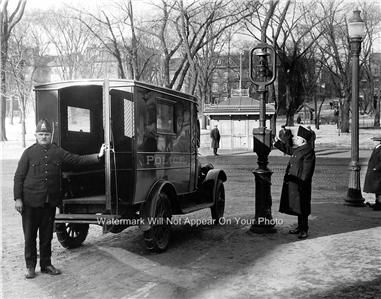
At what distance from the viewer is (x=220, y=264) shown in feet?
22.4

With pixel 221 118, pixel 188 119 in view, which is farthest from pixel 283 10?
pixel 188 119

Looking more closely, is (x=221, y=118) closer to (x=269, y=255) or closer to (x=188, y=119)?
(x=188, y=119)

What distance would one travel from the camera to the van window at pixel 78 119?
8.22m

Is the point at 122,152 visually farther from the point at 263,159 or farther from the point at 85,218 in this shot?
the point at 263,159

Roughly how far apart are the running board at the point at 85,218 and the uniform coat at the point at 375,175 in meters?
6.88

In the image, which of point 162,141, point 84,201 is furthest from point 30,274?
point 162,141

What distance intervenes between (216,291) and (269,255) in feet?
6.19

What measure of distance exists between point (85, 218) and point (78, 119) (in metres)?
2.13

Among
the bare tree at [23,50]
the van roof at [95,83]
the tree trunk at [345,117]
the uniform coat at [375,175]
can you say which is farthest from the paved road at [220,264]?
the tree trunk at [345,117]

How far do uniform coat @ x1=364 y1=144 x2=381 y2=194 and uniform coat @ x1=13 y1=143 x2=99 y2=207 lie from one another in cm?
779

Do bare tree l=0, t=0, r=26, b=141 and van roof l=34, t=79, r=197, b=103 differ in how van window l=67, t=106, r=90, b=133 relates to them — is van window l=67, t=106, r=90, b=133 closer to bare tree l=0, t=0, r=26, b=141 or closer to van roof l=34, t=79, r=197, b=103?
van roof l=34, t=79, r=197, b=103

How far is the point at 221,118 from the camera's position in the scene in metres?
34.8

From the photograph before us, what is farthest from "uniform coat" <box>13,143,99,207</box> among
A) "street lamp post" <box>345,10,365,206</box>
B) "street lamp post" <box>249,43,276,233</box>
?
"street lamp post" <box>345,10,365,206</box>

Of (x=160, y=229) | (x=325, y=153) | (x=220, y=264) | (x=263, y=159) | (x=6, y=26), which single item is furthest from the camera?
(x=6, y=26)
